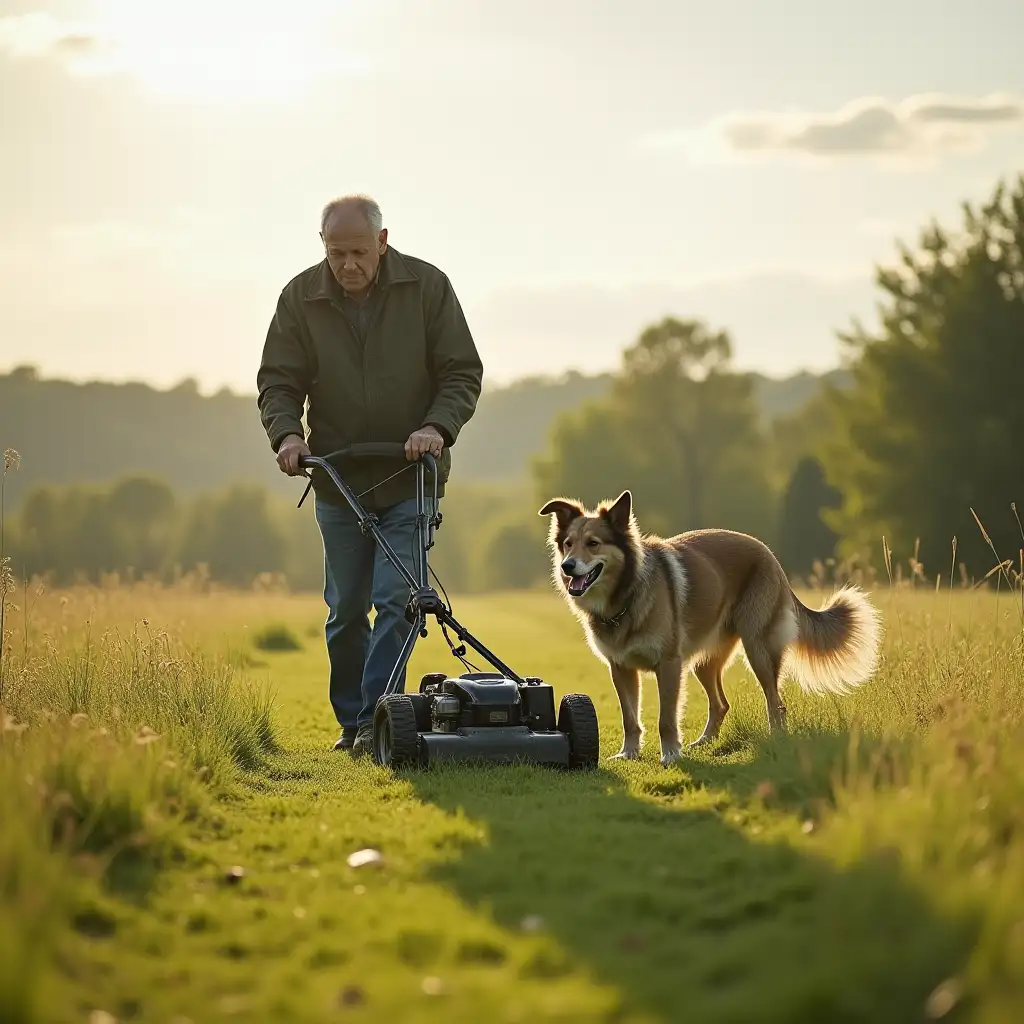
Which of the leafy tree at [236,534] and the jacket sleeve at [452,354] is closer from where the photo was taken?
the jacket sleeve at [452,354]

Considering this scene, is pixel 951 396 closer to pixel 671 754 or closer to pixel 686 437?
pixel 686 437

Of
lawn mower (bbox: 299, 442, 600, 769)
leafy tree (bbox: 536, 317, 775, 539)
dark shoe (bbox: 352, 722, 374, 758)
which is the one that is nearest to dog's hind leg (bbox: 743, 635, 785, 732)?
lawn mower (bbox: 299, 442, 600, 769)

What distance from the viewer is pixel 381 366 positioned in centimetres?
794

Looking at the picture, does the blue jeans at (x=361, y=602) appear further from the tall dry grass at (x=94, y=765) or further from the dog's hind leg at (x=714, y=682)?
the dog's hind leg at (x=714, y=682)

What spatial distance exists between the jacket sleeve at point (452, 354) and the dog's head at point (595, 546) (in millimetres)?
→ 801

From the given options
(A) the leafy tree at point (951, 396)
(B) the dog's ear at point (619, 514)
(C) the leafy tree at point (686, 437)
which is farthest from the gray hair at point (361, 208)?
(C) the leafy tree at point (686, 437)

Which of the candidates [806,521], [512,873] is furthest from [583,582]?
[806,521]

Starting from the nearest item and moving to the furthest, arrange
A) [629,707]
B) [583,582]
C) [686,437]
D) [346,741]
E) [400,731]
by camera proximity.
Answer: [400,731]
[583,582]
[629,707]
[346,741]
[686,437]

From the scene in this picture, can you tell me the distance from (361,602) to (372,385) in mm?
1282

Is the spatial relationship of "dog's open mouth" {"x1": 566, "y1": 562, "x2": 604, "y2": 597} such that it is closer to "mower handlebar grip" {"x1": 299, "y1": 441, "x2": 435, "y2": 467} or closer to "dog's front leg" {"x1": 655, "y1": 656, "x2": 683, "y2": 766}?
"dog's front leg" {"x1": 655, "y1": 656, "x2": 683, "y2": 766}

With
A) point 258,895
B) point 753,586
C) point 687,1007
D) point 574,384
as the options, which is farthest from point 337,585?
point 574,384

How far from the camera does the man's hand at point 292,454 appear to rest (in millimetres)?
7566

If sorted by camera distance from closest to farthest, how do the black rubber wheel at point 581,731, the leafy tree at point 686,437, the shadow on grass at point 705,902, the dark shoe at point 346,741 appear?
1. the shadow on grass at point 705,902
2. the black rubber wheel at point 581,731
3. the dark shoe at point 346,741
4. the leafy tree at point 686,437

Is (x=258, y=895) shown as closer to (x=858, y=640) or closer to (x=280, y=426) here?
(x=280, y=426)
